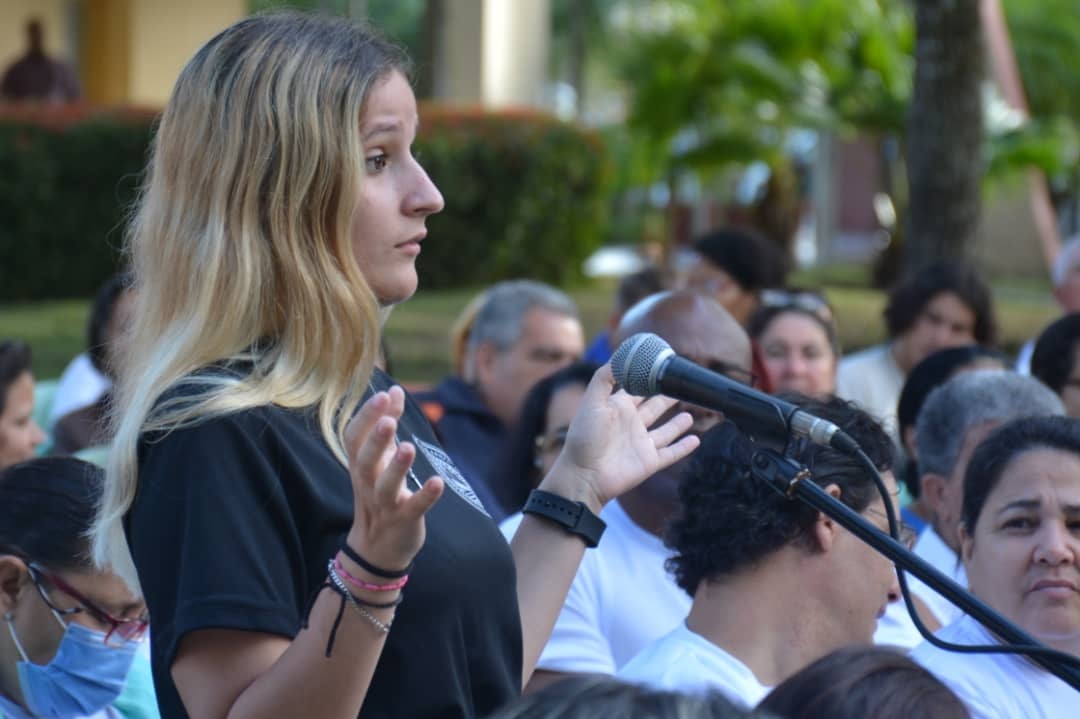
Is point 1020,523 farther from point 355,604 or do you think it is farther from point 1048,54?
point 1048,54

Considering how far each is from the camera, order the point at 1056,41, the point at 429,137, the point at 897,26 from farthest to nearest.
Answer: the point at 1056,41
the point at 897,26
the point at 429,137

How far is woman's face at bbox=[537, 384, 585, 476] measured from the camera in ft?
16.3

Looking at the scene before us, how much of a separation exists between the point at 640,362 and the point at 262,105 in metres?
0.74

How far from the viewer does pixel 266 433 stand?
225cm

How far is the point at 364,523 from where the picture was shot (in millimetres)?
2023

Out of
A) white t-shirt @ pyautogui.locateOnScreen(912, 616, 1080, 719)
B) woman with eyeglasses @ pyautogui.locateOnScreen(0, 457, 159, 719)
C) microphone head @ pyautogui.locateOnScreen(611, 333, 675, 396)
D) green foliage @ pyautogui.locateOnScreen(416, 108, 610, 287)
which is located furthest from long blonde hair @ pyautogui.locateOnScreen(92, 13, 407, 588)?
green foliage @ pyautogui.locateOnScreen(416, 108, 610, 287)

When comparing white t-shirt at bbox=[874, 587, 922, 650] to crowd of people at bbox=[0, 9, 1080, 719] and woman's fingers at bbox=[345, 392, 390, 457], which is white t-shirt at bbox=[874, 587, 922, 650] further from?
woman's fingers at bbox=[345, 392, 390, 457]

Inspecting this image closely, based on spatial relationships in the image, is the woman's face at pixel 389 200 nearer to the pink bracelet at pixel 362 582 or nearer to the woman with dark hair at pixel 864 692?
the pink bracelet at pixel 362 582

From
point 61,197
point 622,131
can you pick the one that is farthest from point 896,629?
point 622,131

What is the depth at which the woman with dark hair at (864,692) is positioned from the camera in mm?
2215

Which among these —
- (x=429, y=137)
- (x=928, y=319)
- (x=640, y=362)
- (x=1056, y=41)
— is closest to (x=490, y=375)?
(x=928, y=319)

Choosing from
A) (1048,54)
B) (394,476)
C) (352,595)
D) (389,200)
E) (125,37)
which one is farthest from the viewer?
(1048,54)

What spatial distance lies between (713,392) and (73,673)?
65.2 inches

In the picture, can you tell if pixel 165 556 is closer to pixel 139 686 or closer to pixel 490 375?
pixel 139 686
